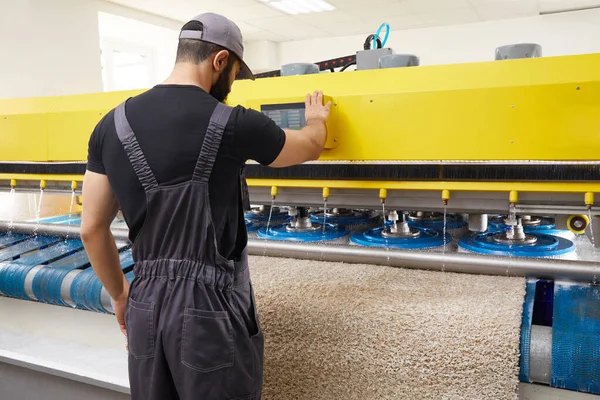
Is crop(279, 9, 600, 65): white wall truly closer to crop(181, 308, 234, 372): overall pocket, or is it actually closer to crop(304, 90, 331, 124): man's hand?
crop(304, 90, 331, 124): man's hand

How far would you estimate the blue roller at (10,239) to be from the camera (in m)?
2.32

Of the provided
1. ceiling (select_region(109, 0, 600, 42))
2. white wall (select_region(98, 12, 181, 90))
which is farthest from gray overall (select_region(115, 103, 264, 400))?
white wall (select_region(98, 12, 181, 90))

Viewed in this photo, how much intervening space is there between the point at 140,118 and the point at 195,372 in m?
0.60

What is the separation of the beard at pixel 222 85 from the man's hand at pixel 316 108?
0.33 m

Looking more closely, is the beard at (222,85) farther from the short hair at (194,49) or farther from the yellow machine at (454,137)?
the yellow machine at (454,137)

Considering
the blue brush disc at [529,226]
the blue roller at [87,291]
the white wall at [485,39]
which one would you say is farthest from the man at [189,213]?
the white wall at [485,39]

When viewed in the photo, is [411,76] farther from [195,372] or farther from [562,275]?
[195,372]

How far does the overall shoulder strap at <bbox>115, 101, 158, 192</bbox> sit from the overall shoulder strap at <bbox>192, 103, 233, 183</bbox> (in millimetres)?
107

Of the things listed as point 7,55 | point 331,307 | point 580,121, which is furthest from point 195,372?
point 7,55

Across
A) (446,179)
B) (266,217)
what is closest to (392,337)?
(446,179)

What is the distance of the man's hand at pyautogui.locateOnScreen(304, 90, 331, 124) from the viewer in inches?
59.0

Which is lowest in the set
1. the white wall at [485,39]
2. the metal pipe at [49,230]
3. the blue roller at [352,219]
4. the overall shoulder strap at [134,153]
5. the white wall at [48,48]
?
the metal pipe at [49,230]

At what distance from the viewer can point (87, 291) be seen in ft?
5.73

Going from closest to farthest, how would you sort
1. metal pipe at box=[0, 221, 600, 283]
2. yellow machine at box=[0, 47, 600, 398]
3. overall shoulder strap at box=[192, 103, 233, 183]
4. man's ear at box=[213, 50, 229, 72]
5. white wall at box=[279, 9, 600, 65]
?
1. overall shoulder strap at box=[192, 103, 233, 183]
2. man's ear at box=[213, 50, 229, 72]
3. yellow machine at box=[0, 47, 600, 398]
4. metal pipe at box=[0, 221, 600, 283]
5. white wall at box=[279, 9, 600, 65]
